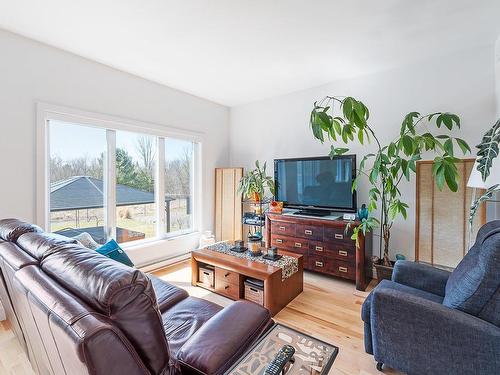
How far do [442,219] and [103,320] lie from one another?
3031 millimetres

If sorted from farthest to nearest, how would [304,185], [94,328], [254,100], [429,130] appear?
[254,100]
[304,185]
[429,130]
[94,328]

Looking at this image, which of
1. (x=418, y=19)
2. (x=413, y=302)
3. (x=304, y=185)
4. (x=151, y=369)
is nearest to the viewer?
(x=151, y=369)

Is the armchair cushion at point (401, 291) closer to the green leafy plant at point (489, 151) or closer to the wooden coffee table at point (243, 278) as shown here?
the wooden coffee table at point (243, 278)

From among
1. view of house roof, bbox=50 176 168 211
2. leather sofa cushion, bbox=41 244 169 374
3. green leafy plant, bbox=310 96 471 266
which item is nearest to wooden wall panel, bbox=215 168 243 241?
view of house roof, bbox=50 176 168 211

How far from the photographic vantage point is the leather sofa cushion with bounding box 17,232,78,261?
3.71 ft

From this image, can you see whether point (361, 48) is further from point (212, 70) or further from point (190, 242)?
point (190, 242)

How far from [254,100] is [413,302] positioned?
365cm

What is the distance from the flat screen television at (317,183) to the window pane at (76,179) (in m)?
2.34

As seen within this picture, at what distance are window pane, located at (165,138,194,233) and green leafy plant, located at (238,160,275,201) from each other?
0.90 meters

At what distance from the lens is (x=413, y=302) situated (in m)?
1.42

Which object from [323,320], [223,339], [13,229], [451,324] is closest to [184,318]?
[223,339]

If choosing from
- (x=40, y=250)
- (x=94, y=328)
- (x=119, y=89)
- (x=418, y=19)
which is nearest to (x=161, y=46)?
(x=119, y=89)

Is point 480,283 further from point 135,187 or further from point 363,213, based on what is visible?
point 135,187

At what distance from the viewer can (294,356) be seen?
1034 millimetres
